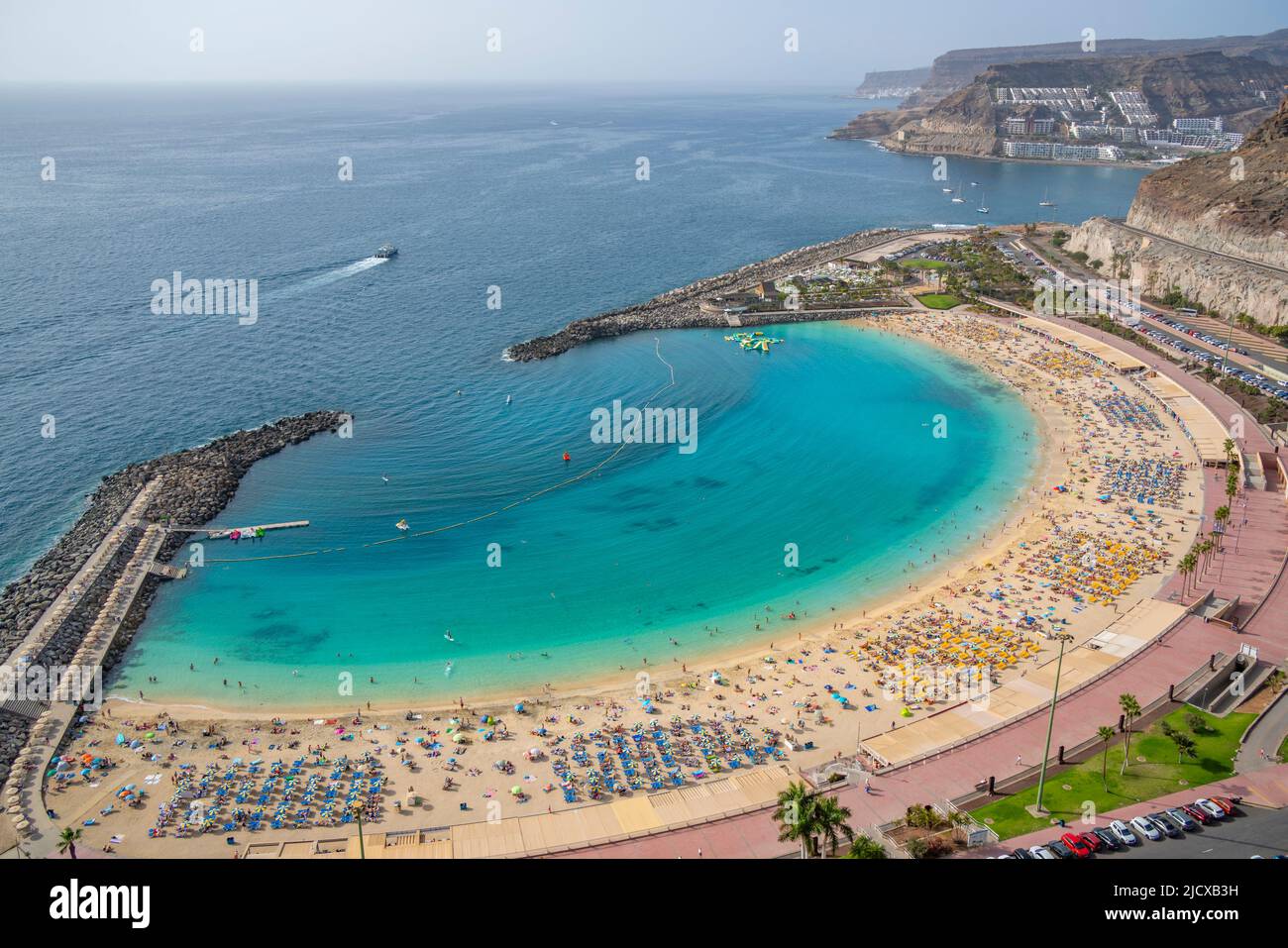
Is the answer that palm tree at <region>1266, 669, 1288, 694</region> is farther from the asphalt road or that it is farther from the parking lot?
the asphalt road

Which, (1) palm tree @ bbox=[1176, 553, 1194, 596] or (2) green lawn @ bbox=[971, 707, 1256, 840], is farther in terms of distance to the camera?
(1) palm tree @ bbox=[1176, 553, 1194, 596]

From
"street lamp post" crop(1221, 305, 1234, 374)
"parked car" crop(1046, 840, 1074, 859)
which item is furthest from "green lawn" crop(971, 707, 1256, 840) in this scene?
"street lamp post" crop(1221, 305, 1234, 374)

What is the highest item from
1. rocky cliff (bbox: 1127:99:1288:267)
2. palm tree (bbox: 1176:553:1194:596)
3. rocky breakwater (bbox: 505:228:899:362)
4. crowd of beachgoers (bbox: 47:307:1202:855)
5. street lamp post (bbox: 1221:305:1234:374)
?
rocky cliff (bbox: 1127:99:1288:267)

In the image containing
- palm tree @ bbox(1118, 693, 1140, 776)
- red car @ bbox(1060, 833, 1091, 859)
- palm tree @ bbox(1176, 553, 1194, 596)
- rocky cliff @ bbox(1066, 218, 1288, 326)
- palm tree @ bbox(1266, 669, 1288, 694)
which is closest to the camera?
red car @ bbox(1060, 833, 1091, 859)

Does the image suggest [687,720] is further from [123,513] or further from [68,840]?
[123,513]

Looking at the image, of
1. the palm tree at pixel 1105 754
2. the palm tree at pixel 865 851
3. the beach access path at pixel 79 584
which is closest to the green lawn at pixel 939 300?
the palm tree at pixel 1105 754

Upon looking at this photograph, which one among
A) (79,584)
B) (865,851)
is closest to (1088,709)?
(865,851)
